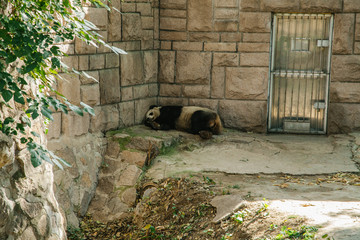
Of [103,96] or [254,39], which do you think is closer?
[103,96]

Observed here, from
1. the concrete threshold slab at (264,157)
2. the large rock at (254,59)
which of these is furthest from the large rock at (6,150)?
the large rock at (254,59)

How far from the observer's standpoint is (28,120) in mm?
3705

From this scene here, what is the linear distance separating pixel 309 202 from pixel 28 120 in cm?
297

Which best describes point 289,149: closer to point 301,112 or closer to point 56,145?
point 301,112

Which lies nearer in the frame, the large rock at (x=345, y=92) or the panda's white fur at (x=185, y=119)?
the panda's white fur at (x=185, y=119)

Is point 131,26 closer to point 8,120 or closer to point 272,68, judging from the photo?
point 272,68

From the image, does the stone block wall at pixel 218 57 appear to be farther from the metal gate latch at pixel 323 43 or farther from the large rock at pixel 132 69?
the metal gate latch at pixel 323 43

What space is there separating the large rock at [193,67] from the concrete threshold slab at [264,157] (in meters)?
1.07

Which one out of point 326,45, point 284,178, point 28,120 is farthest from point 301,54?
point 28,120

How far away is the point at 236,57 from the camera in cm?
778

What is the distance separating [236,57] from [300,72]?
1.06 metres

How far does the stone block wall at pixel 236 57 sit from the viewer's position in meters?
7.54

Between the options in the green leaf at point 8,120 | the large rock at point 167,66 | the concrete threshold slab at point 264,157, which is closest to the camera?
the green leaf at point 8,120

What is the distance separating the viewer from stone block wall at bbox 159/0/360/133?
754 cm
